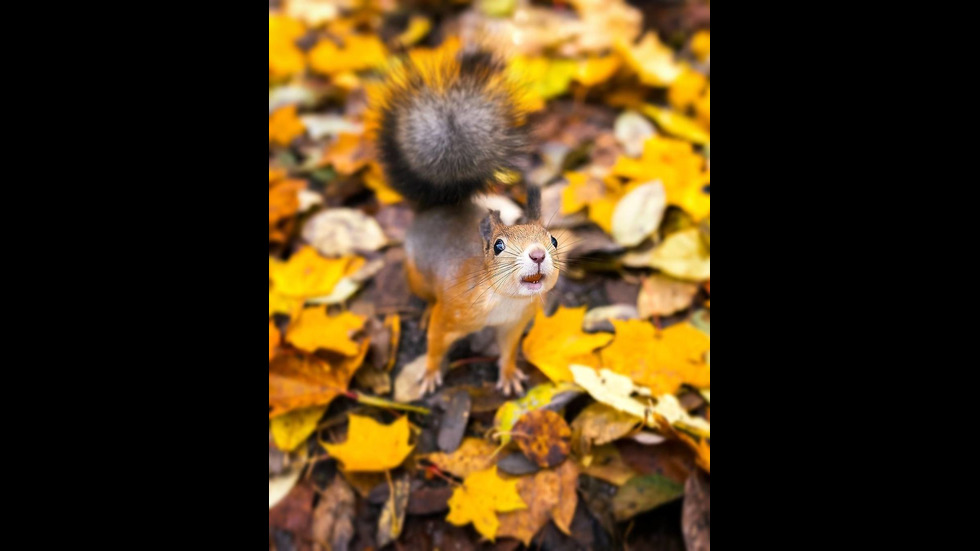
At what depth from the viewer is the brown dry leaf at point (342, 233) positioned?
229cm

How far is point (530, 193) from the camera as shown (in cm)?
155

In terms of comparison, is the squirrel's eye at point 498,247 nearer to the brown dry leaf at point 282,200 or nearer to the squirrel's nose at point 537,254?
the squirrel's nose at point 537,254

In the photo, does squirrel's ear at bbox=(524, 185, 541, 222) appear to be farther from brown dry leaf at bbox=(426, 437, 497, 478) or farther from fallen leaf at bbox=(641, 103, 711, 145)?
fallen leaf at bbox=(641, 103, 711, 145)

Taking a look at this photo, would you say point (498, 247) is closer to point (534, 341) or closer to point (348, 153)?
point (534, 341)

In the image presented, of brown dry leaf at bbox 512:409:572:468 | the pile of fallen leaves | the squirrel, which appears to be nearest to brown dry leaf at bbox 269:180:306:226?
the pile of fallen leaves

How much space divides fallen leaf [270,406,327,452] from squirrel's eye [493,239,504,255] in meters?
0.66

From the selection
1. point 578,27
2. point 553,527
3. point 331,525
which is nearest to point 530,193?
point 553,527

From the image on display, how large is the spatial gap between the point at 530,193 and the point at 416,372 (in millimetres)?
653

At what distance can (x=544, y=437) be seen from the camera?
1.68 metres

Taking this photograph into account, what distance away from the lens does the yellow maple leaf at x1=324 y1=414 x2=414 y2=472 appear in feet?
5.48

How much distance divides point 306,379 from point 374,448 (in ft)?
0.93

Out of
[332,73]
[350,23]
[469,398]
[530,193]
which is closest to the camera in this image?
[530,193]

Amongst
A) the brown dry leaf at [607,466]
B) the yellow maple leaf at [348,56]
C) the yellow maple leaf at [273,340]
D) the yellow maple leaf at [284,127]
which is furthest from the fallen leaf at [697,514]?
the yellow maple leaf at [348,56]

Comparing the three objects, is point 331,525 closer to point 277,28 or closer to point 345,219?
point 345,219
